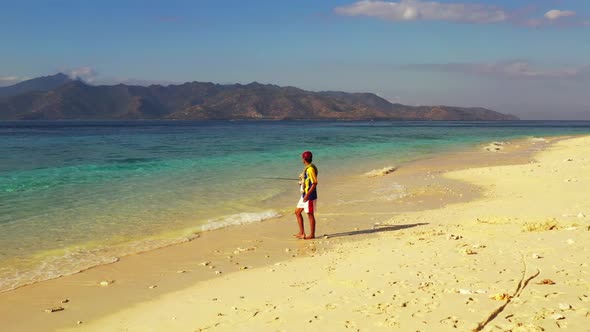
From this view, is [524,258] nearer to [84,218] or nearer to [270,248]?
[270,248]

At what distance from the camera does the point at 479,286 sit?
568cm

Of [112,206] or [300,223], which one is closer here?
[300,223]

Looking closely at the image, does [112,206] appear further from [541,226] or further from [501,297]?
[501,297]

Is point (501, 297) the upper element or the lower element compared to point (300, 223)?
upper

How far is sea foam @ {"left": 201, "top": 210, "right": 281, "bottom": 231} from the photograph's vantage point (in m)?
11.5

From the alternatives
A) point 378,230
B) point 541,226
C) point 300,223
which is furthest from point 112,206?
point 541,226

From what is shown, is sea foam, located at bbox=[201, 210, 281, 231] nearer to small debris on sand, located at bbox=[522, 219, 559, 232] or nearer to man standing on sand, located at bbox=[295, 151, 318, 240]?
man standing on sand, located at bbox=[295, 151, 318, 240]

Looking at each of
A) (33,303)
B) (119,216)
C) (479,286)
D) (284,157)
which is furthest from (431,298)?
(284,157)

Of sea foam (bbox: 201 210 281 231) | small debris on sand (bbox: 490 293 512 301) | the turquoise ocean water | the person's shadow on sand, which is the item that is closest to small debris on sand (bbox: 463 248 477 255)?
small debris on sand (bbox: 490 293 512 301)

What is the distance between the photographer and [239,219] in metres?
12.2

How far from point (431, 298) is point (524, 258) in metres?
2.15

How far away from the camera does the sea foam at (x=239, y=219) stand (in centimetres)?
1149

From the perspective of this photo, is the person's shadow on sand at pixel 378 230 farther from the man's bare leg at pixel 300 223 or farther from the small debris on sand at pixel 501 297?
the small debris on sand at pixel 501 297

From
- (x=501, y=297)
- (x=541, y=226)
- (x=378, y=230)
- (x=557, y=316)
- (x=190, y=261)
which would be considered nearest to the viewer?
(x=557, y=316)
